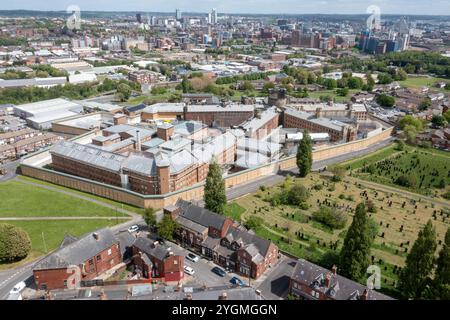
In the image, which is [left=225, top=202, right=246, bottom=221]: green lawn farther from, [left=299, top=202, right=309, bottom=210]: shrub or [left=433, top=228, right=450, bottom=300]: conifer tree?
[left=433, top=228, right=450, bottom=300]: conifer tree

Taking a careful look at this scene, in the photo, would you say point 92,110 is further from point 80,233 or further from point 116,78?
point 80,233

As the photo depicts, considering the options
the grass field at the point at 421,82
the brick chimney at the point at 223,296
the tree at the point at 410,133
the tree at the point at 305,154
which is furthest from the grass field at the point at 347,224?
the grass field at the point at 421,82

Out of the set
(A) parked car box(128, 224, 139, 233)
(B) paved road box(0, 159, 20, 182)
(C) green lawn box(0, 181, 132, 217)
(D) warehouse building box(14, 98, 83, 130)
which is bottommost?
(B) paved road box(0, 159, 20, 182)

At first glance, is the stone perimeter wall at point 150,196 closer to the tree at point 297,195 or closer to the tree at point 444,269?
the tree at point 297,195

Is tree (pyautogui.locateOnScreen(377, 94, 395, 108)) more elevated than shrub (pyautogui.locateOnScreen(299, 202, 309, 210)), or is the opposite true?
tree (pyautogui.locateOnScreen(377, 94, 395, 108))

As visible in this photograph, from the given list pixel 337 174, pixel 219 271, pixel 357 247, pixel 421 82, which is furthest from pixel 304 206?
pixel 421 82

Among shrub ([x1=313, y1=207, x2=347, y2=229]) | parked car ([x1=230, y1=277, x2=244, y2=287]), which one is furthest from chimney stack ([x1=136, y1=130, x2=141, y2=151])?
parked car ([x1=230, y1=277, x2=244, y2=287])
